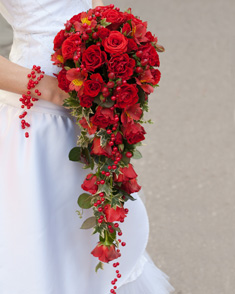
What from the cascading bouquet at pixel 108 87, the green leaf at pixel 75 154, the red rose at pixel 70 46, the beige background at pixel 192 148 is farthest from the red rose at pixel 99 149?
the beige background at pixel 192 148

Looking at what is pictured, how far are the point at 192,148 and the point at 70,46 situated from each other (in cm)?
190

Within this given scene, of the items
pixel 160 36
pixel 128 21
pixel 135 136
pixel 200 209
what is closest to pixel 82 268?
pixel 135 136

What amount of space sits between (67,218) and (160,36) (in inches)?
115

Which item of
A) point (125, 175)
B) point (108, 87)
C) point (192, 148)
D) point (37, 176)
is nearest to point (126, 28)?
point (108, 87)

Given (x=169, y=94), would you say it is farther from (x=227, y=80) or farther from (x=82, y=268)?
(x=82, y=268)

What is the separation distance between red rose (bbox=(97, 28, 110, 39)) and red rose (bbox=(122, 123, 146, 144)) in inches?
8.1

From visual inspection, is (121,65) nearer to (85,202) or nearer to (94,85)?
(94,85)

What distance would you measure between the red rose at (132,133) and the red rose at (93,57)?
0.51 feet

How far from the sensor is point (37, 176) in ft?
3.96

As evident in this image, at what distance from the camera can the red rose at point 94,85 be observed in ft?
3.27

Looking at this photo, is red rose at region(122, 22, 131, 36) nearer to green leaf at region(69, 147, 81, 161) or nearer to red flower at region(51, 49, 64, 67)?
red flower at region(51, 49, 64, 67)

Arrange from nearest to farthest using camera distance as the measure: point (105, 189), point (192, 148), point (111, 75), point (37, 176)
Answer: point (111, 75) < point (105, 189) < point (37, 176) < point (192, 148)

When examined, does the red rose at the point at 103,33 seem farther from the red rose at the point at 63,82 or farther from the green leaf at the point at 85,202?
the green leaf at the point at 85,202

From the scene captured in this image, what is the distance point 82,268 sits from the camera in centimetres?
135
